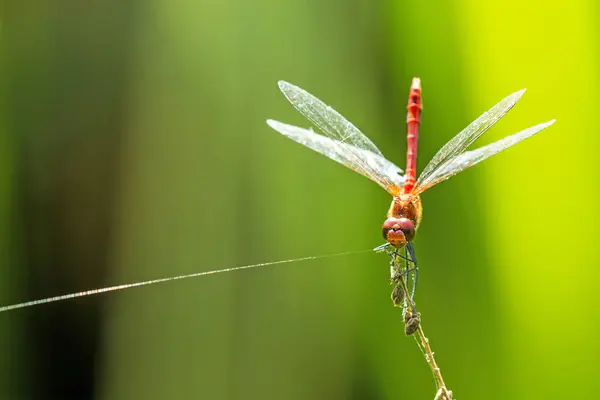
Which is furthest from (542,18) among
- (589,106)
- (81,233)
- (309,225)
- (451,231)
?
(81,233)

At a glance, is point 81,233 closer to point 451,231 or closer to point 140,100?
point 140,100

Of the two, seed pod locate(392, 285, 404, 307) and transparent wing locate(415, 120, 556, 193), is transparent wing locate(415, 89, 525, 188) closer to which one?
transparent wing locate(415, 120, 556, 193)

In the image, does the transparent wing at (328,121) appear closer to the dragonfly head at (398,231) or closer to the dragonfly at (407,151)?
the dragonfly at (407,151)

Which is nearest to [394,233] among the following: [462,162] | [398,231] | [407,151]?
[398,231]

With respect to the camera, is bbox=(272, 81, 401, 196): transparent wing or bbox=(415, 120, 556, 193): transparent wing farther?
bbox=(272, 81, 401, 196): transparent wing

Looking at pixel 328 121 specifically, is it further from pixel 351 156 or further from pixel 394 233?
pixel 394 233

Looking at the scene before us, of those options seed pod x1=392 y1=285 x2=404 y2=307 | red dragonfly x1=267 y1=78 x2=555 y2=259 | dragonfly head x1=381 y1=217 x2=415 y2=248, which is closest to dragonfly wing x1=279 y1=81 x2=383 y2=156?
red dragonfly x1=267 y1=78 x2=555 y2=259

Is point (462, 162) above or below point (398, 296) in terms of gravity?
above

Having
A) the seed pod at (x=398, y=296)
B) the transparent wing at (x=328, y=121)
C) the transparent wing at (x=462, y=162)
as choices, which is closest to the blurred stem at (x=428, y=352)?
the seed pod at (x=398, y=296)
